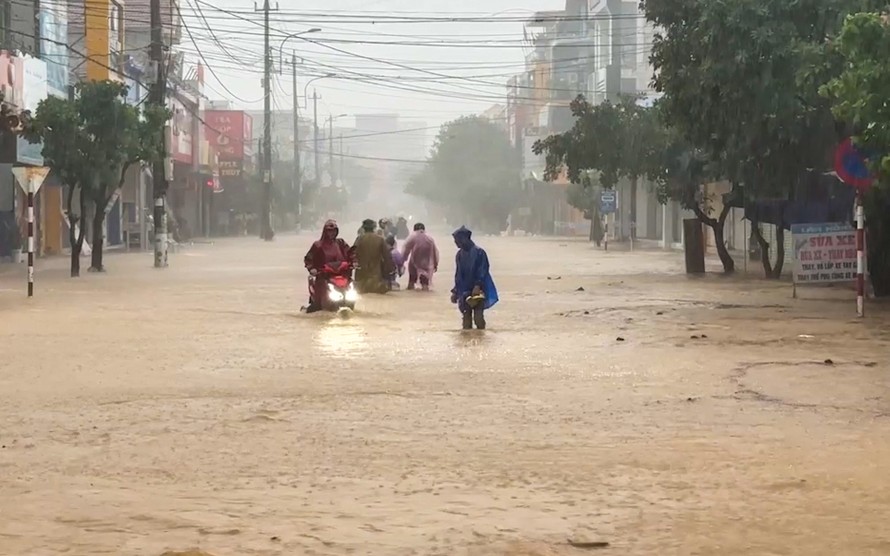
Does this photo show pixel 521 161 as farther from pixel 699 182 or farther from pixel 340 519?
pixel 340 519

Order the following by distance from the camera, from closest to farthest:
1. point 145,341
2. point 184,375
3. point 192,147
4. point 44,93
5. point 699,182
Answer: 1. point 184,375
2. point 145,341
3. point 699,182
4. point 44,93
5. point 192,147

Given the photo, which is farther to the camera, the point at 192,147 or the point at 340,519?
the point at 192,147

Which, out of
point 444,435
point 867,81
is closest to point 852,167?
point 867,81

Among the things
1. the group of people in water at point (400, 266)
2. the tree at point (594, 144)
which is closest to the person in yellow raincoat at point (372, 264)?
the group of people in water at point (400, 266)

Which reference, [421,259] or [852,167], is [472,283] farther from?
[421,259]

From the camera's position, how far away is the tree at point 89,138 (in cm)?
3200

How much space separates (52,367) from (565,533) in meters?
8.38

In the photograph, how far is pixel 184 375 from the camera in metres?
Result: 13.0

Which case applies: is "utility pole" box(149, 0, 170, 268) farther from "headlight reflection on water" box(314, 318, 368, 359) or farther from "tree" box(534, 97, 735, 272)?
"headlight reflection on water" box(314, 318, 368, 359)

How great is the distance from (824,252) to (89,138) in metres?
17.7

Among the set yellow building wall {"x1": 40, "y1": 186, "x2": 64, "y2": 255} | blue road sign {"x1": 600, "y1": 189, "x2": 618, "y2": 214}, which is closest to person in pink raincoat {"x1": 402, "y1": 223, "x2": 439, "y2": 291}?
yellow building wall {"x1": 40, "y1": 186, "x2": 64, "y2": 255}

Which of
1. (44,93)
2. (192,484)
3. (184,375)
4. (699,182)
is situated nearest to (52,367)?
(184,375)

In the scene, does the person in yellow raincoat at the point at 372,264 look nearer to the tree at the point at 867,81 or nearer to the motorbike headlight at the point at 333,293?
the motorbike headlight at the point at 333,293

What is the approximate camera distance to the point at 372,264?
2575 cm
